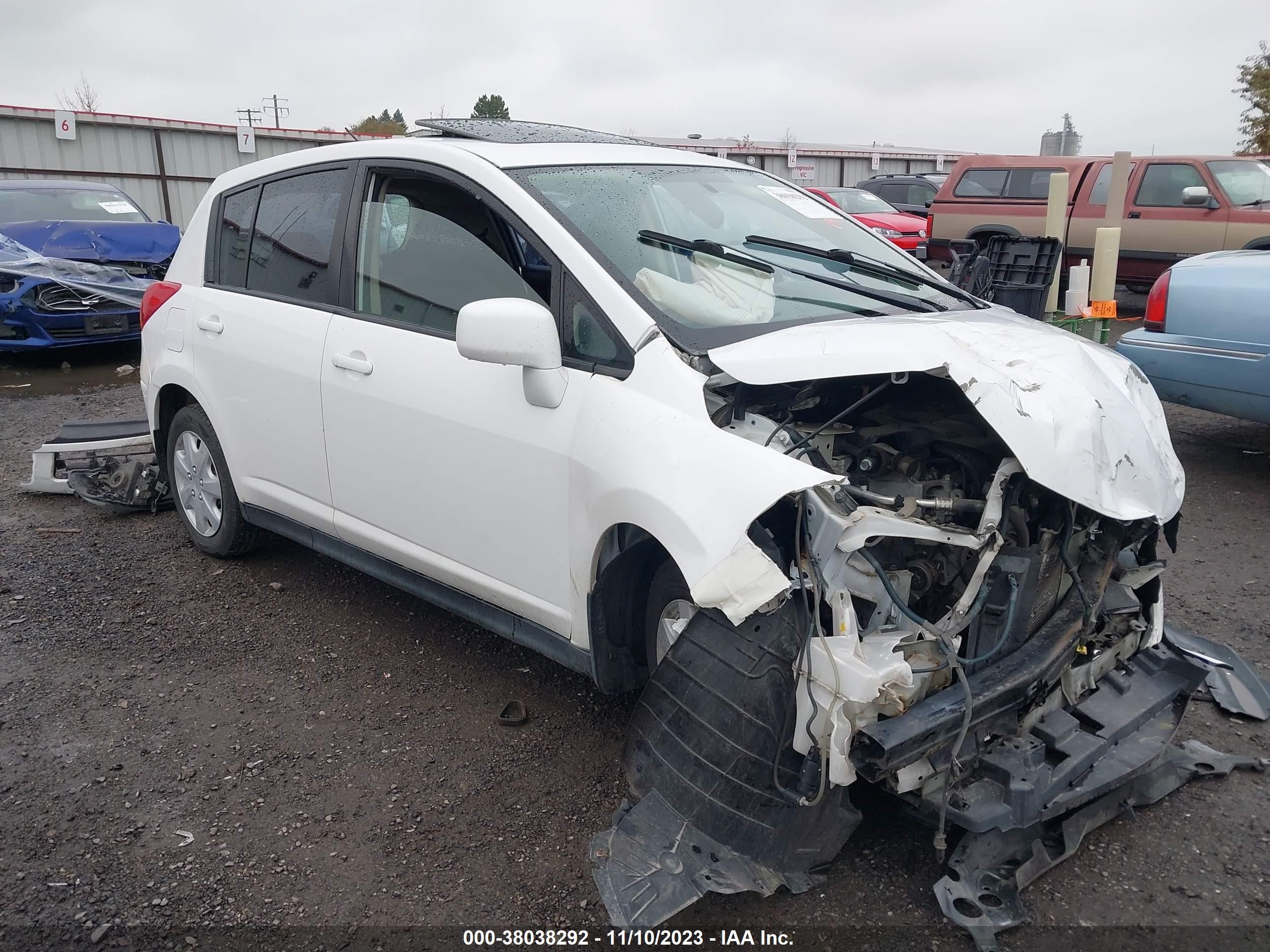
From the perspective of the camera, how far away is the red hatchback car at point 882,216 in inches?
603

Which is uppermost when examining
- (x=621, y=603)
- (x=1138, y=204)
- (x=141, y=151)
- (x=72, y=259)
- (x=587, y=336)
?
(x=141, y=151)

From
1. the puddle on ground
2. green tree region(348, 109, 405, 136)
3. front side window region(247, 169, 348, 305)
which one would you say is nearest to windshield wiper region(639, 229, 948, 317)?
front side window region(247, 169, 348, 305)

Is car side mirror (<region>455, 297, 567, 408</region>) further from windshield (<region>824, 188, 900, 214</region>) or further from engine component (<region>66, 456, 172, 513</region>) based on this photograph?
windshield (<region>824, 188, 900, 214</region>)

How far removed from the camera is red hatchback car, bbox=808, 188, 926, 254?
15320 millimetres

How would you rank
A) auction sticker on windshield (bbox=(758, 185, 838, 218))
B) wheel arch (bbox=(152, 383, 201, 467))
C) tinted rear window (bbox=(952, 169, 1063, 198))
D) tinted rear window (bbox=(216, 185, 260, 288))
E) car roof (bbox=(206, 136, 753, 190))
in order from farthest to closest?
tinted rear window (bbox=(952, 169, 1063, 198)), wheel arch (bbox=(152, 383, 201, 467)), tinted rear window (bbox=(216, 185, 260, 288)), auction sticker on windshield (bbox=(758, 185, 838, 218)), car roof (bbox=(206, 136, 753, 190))

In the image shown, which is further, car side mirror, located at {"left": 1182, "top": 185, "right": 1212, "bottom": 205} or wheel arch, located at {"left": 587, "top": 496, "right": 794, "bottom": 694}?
car side mirror, located at {"left": 1182, "top": 185, "right": 1212, "bottom": 205}

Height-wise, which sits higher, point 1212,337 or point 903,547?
point 1212,337

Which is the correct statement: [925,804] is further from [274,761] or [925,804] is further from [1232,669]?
[274,761]

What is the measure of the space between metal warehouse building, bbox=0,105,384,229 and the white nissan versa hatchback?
1452 centimetres

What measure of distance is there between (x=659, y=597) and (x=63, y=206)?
9.72 meters

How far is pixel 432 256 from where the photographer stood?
331 centimetres

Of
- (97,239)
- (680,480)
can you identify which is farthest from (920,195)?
(680,480)

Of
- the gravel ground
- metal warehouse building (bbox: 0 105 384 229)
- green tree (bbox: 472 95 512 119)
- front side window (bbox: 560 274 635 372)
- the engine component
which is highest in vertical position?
green tree (bbox: 472 95 512 119)

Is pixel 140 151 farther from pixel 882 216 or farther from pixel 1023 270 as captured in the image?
pixel 1023 270
